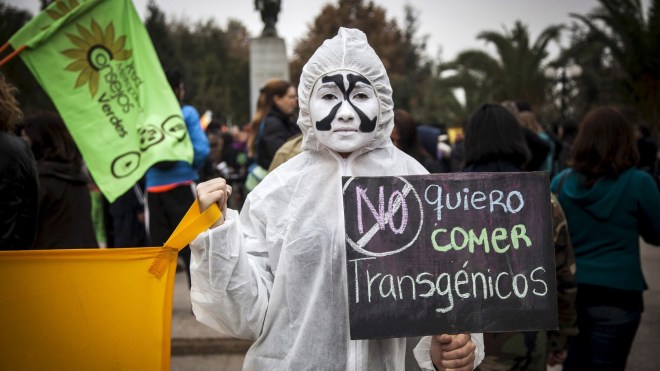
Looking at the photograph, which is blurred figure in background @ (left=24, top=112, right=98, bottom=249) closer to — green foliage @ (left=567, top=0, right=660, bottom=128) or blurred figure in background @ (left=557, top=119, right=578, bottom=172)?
blurred figure in background @ (left=557, top=119, right=578, bottom=172)

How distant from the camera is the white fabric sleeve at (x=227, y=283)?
80.0 inches

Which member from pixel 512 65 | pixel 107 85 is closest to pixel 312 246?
pixel 107 85

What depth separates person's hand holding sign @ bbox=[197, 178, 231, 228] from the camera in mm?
2072

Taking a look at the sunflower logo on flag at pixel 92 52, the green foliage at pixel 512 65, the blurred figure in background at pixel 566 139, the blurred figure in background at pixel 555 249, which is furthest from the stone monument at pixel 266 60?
the green foliage at pixel 512 65

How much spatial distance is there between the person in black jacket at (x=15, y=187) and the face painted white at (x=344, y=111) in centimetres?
175

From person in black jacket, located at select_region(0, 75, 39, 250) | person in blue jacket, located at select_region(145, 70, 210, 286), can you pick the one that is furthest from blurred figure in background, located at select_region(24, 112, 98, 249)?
person in black jacket, located at select_region(0, 75, 39, 250)

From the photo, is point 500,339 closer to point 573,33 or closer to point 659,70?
point 659,70

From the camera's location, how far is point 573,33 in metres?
27.3

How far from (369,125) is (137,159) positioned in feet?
9.09

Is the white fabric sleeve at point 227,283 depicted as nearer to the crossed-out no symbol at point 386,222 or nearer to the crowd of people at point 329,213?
the crowd of people at point 329,213

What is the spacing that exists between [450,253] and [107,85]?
332 cm

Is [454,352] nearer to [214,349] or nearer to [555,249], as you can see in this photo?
[555,249]

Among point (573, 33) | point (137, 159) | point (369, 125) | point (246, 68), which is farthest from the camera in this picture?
point (246, 68)

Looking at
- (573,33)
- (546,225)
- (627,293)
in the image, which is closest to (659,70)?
(573,33)
